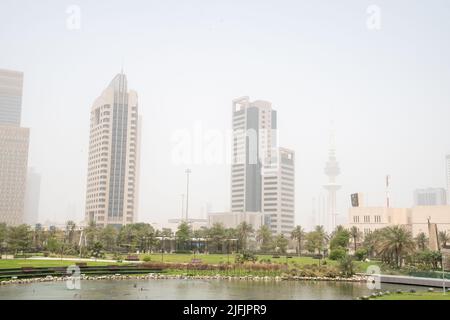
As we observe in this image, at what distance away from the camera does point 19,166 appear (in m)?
130

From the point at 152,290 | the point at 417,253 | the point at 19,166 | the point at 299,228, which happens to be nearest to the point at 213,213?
the point at 19,166

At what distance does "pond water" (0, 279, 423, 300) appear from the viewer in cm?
3138

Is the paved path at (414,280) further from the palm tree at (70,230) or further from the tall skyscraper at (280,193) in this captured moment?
the tall skyscraper at (280,193)

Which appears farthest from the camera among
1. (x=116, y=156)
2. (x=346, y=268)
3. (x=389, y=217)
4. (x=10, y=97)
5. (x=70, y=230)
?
(x=10, y=97)

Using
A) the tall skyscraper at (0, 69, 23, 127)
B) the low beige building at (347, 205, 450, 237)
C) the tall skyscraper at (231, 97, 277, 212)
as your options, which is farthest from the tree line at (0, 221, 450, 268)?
the tall skyscraper at (231, 97, 277, 212)

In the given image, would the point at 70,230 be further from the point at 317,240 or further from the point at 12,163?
the point at 12,163

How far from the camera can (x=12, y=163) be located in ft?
422

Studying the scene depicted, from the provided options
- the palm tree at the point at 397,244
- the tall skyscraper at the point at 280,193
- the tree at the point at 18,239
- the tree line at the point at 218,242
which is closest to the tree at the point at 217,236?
the tree line at the point at 218,242

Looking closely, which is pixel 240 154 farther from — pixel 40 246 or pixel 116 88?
pixel 40 246

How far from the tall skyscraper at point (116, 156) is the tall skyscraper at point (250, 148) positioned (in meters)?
48.4

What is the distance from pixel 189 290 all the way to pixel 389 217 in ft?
252

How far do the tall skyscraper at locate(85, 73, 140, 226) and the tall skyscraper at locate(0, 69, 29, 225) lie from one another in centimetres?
1865

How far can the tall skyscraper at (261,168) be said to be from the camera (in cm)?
16562

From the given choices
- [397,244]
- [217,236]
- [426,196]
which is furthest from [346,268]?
[426,196]
